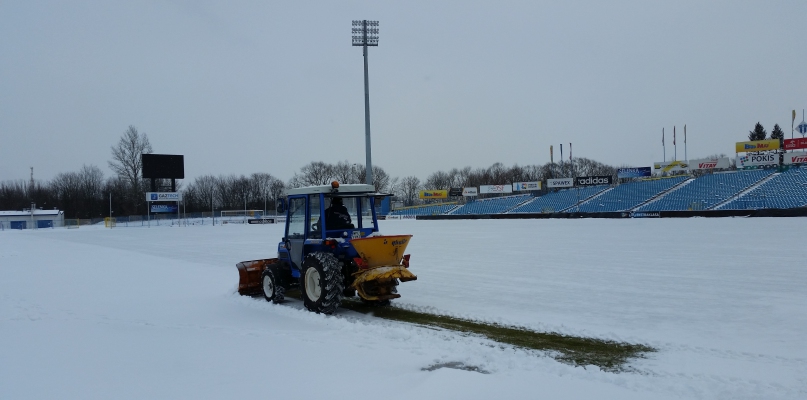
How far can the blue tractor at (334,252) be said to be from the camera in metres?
8.12

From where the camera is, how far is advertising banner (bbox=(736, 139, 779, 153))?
187 ft

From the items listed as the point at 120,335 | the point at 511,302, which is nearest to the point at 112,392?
the point at 120,335

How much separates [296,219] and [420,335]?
135 inches

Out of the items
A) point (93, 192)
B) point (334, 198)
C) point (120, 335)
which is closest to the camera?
point (120, 335)

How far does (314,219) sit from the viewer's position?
8828 millimetres

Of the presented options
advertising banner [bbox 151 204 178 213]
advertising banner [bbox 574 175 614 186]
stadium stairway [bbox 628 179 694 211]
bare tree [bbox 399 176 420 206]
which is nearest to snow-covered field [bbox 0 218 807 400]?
stadium stairway [bbox 628 179 694 211]

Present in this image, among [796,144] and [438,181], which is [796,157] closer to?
[796,144]

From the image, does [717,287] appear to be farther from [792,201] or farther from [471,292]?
[792,201]

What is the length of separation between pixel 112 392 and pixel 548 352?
14.4ft

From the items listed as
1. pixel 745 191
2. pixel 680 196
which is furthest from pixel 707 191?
pixel 745 191

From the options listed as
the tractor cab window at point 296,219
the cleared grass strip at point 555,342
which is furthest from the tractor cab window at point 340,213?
the cleared grass strip at point 555,342

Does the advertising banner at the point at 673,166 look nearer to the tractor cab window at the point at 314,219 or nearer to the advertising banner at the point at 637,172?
the advertising banner at the point at 637,172

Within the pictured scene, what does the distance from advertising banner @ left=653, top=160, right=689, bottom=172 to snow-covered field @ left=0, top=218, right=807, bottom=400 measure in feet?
178

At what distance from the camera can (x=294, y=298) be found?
9.80m
